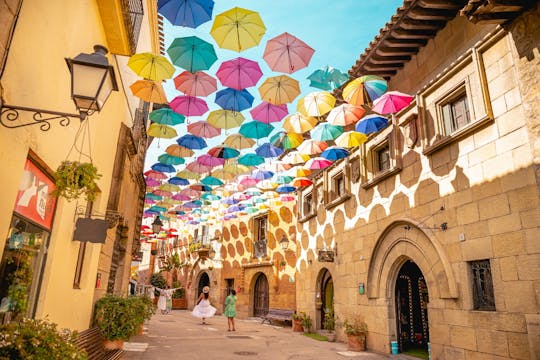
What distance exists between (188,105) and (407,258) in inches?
285

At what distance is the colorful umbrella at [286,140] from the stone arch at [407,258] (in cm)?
413

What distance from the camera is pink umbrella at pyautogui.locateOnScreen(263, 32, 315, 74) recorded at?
8.35 metres

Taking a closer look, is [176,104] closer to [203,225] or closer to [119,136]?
[119,136]

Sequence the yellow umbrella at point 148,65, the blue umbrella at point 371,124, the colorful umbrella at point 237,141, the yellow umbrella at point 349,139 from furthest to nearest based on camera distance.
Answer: the colorful umbrella at point 237,141
the yellow umbrella at point 349,139
the blue umbrella at point 371,124
the yellow umbrella at point 148,65

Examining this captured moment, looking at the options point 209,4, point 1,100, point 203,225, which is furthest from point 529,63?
point 203,225

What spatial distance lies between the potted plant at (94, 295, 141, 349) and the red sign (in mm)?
3783

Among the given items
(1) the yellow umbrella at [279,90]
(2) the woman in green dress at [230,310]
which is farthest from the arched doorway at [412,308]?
(2) the woman in green dress at [230,310]

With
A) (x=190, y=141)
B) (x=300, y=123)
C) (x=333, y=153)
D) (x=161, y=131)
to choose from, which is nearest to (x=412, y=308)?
(x=333, y=153)

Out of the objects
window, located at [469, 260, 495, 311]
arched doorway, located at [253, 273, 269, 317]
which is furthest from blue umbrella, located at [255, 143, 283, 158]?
arched doorway, located at [253, 273, 269, 317]

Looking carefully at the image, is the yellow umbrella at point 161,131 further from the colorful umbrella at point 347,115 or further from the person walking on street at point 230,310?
the person walking on street at point 230,310

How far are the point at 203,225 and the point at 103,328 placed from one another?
2040 centimetres

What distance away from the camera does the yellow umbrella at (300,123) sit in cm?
1023

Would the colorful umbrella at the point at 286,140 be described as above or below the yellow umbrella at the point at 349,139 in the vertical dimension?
above

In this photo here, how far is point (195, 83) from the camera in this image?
8.97 metres
